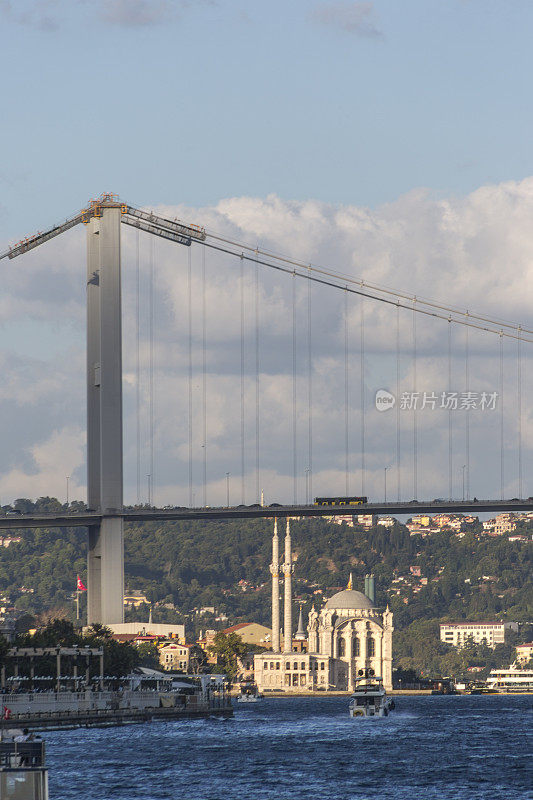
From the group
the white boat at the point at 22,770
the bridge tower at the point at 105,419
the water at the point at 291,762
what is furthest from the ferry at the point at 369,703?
the white boat at the point at 22,770

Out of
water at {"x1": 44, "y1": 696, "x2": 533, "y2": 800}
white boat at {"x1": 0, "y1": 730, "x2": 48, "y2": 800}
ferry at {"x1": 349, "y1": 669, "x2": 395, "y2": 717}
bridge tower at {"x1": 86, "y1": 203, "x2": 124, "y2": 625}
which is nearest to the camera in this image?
white boat at {"x1": 0, "y1": 730, "x2": 48, "y2": 800}

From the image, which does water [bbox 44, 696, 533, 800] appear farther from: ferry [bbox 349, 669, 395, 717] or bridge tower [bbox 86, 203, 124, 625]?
bridge tower [bbox 86, 203, 124, 625]

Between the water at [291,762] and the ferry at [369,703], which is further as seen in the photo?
the ferry at [369,703]

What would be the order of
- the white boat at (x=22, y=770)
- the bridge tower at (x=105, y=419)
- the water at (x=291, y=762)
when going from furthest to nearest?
the bridge tower at (x=105, y=419)
the water at (x=291, y=762)
the white boat at (x=22, y=770)

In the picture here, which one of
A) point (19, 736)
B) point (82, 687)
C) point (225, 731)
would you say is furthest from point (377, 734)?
point (19, 736)

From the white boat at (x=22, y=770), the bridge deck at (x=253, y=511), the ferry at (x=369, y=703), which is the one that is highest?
the bridge deck at (x=253, y=511)

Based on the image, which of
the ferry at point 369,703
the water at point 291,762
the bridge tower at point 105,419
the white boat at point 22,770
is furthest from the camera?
the bridge tower at point 105,419

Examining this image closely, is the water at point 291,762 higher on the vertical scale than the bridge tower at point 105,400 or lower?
lower

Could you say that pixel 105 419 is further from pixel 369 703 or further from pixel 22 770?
pixel 22 770

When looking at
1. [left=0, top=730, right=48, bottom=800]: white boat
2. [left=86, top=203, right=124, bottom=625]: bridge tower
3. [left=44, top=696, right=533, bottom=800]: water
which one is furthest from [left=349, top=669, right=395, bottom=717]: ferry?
[left=0, top=730, right=48, bottom=800]: white boat

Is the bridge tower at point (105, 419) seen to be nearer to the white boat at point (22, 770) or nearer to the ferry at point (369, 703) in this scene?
the ferry at point (369, 703)
